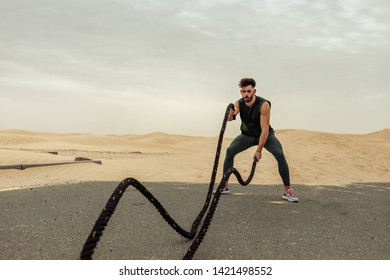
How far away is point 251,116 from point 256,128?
191mm

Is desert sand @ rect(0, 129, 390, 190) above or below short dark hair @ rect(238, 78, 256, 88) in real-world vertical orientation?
below

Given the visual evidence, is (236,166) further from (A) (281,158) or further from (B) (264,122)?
Result: (B) (264,122)

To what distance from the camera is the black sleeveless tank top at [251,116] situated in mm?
4918

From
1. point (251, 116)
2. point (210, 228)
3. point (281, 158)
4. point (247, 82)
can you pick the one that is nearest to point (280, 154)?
point (281, 158)

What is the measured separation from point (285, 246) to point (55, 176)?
7761mm

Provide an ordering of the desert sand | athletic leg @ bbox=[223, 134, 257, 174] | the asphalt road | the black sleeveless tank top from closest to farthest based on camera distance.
Answer: the asphalt road, the black sleeveless tank top, athletic leg @ bbox=[223, 134, 257, 174], the desert sand

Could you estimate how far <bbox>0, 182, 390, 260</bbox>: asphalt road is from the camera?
2.69m

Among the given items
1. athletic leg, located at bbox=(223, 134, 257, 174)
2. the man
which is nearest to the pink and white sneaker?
the man

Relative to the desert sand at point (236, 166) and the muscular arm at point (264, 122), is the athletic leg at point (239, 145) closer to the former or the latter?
the muscular arm at point (264, 122)

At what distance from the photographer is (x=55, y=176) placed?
938cm

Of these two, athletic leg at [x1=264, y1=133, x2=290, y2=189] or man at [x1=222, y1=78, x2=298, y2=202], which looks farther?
athletic leg at [x1=264, y1=133, x2=290, y2=189]

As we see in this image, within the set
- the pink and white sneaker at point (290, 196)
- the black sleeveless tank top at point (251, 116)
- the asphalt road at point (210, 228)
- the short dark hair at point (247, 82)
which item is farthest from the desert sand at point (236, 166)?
the short dark hair at point (247, 82)

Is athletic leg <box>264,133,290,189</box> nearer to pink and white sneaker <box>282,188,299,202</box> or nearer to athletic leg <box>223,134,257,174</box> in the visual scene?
pink and white sneaker <box>282,188,299,202</box>

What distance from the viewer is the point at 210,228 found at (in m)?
3.35
